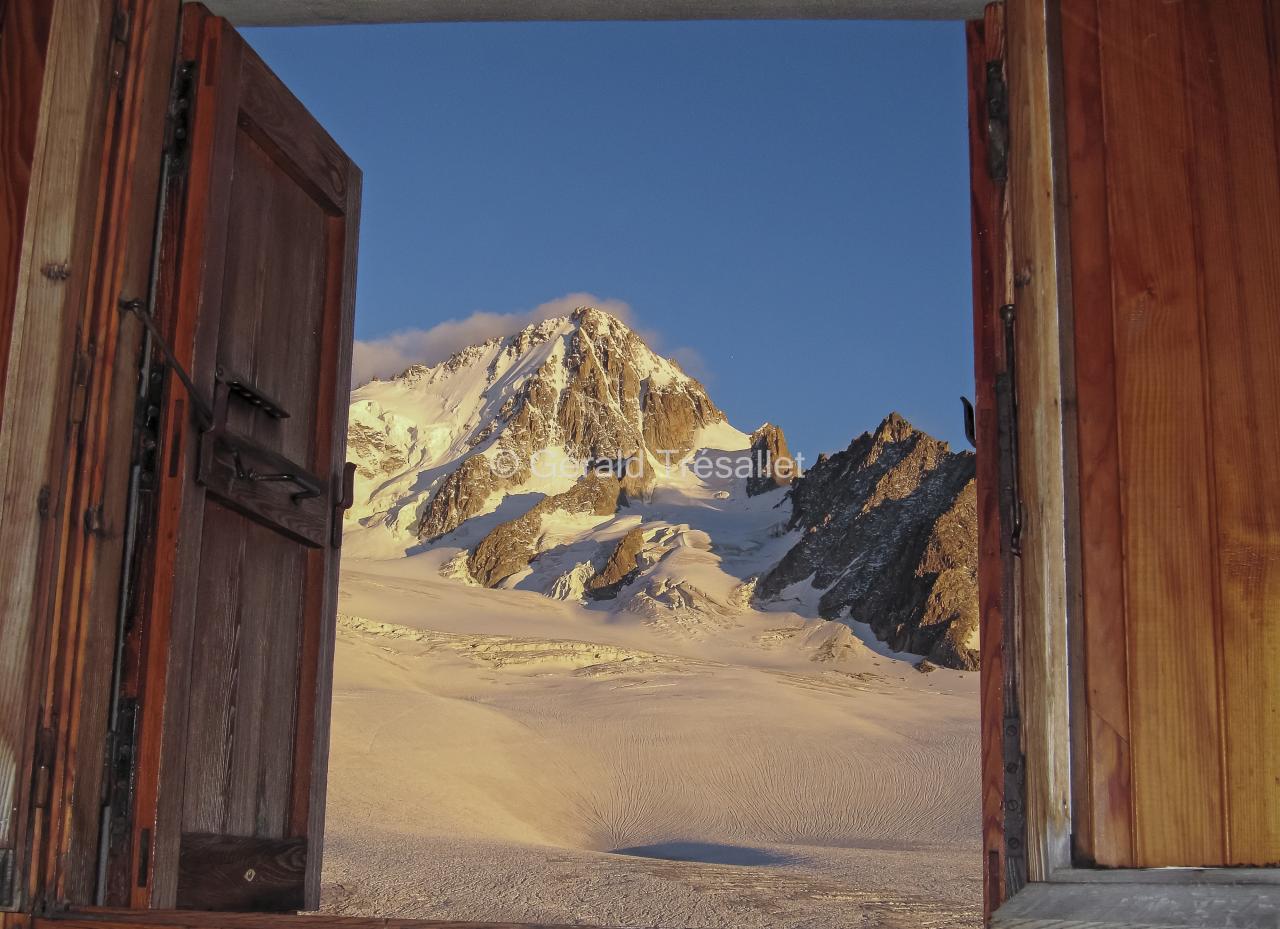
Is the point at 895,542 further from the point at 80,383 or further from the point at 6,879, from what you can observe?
the point at 6,879

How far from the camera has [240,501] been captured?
11.0ft

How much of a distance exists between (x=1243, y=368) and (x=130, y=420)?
Answer: 2.18 metres

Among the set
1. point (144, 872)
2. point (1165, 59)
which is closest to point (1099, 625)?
point (1165, 59)

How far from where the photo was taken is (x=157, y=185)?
305cm

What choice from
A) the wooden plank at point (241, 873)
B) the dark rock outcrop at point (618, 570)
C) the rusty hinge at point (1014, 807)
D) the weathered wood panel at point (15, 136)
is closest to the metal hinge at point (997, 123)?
the rusty hinge at point (1014, 807)

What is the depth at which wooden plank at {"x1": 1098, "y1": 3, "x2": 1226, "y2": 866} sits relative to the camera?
2.34m

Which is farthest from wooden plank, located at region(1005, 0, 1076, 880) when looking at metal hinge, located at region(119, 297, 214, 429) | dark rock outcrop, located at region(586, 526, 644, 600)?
dark rock outcrop, located at region(586, 526, 644, 600)

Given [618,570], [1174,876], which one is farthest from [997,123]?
[618,570]

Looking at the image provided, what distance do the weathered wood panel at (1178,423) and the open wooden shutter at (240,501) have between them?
1.83 m

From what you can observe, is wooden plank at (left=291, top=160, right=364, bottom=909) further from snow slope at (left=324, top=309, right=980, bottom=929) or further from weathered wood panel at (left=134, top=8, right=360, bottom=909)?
snow slope at (left=324, top=309, right=980, bottom=929)

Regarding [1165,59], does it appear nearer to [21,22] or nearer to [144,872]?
[21,22]

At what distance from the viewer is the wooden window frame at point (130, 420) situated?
2.38m

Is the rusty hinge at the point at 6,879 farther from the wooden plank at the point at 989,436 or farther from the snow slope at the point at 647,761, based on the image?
the snow slope at the point at 647,761

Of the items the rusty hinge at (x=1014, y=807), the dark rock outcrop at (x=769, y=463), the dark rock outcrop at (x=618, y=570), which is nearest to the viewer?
the rusty hinge at (x=1014, y=807)
